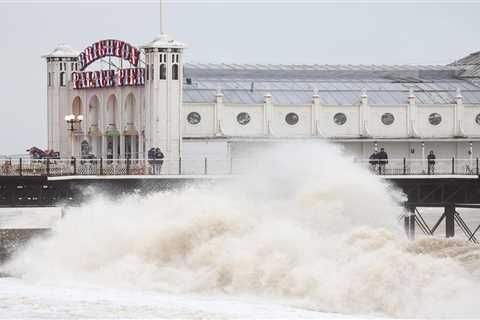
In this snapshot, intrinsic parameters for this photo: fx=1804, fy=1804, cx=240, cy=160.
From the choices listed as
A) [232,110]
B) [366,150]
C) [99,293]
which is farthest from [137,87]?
[99,293]

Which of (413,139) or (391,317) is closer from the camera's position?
(391,317)

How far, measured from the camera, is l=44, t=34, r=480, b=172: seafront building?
71.6 meters

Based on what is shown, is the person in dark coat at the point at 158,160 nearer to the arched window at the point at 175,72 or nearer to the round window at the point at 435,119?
the arched window at the point at 175,72

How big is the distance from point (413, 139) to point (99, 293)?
28.2 meters

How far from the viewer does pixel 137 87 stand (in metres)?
73.4

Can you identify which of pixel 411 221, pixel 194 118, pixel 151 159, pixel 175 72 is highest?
pixel 175 72

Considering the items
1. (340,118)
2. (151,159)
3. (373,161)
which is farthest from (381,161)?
(151,159)

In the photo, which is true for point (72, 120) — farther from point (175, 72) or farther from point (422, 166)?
point (422, 166)

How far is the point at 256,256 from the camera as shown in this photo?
5247cm

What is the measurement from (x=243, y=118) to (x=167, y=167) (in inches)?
259

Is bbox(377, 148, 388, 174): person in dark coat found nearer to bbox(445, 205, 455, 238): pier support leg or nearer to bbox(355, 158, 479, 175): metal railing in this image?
bbox(355, 158, 479, 175): metal railing

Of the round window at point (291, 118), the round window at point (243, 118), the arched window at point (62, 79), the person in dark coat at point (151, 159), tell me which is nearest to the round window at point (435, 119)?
the round window at point (291, 118)

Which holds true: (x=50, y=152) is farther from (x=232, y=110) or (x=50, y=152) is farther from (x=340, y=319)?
(x=340, y=319)

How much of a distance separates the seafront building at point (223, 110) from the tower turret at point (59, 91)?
0.04 meters
